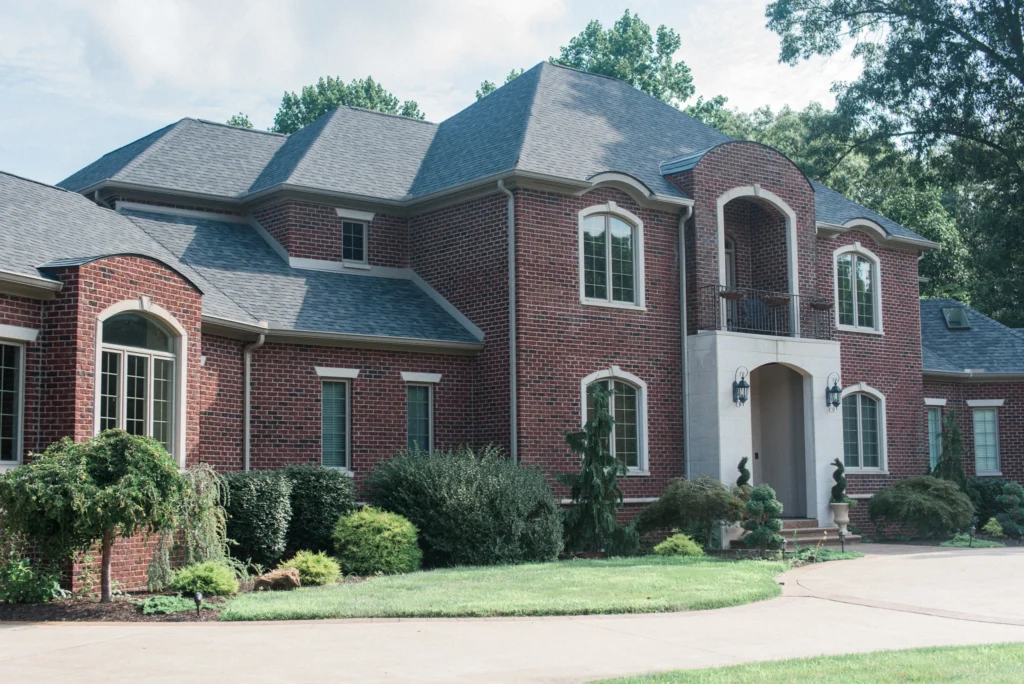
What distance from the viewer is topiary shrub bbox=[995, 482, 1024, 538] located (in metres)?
24.6

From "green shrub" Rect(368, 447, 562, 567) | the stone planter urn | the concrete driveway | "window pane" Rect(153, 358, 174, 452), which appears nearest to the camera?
the concrete driveway

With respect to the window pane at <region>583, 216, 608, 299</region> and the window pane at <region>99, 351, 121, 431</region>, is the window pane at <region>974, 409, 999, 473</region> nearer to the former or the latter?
the window pane at <region>583, 216, 608, 299</region>

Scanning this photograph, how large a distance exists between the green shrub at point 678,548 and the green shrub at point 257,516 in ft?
20.6

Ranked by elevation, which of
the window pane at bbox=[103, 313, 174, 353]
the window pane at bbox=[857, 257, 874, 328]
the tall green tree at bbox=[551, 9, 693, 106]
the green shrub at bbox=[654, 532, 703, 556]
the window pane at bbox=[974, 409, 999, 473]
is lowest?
the green shrub at bbox=[654, 532, 703, 556]

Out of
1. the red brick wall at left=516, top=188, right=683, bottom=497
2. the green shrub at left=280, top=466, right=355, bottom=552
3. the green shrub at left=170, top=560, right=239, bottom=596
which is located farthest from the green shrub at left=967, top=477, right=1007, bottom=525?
the green shrub at left=170, top=560, right=239, bottom=596

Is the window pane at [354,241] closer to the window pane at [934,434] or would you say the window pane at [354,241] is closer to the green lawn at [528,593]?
the green lawn at [528,593]

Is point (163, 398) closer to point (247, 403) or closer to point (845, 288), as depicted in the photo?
point (247, 403)

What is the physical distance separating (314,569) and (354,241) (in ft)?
31.7

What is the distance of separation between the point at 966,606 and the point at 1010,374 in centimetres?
1686

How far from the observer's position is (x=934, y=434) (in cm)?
2834

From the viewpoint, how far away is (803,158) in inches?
1430

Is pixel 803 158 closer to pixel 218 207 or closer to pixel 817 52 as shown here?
pixel 817 52

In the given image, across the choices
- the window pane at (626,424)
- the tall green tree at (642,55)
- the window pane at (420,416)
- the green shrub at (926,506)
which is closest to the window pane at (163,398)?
the window pane at (420,416)

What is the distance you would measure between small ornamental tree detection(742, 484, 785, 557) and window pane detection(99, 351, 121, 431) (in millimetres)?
10146
